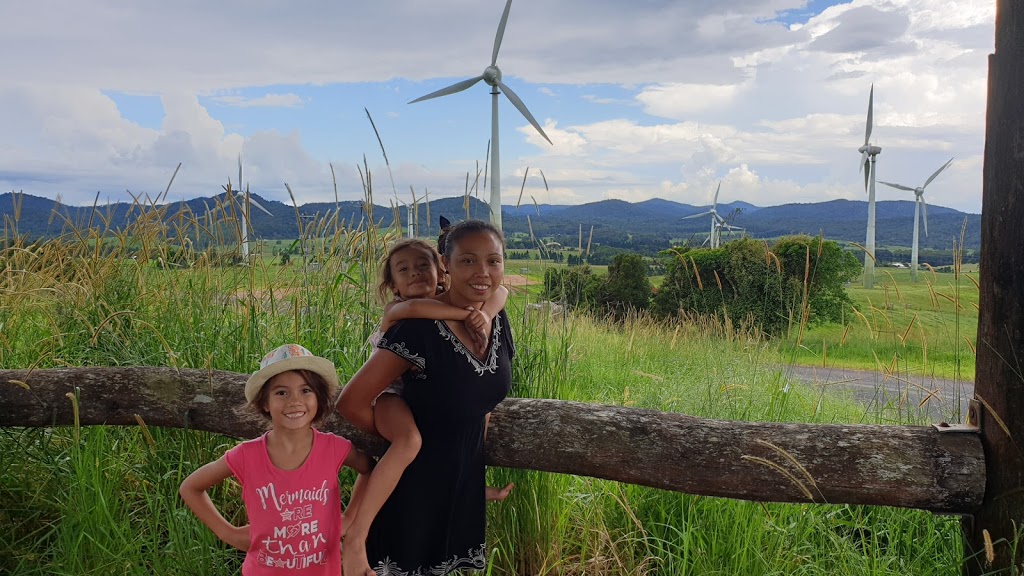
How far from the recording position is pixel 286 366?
7.66 feet

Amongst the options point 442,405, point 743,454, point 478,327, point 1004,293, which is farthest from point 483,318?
point 1004,293

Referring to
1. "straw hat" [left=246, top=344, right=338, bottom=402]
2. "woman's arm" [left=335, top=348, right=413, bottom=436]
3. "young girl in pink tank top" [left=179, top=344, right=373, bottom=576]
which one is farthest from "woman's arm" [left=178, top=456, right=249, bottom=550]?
"woman's arm" [left=335, top=348, right=413, bottom=436]

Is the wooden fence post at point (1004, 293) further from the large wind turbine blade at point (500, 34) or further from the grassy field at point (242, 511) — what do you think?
the large wind turbine blade at point (500, 34)

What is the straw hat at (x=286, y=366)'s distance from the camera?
2.33m

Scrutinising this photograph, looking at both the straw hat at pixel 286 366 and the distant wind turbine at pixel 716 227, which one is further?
the distant wind turbine at pixel 716 227

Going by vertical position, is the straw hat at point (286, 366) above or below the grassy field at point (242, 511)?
above

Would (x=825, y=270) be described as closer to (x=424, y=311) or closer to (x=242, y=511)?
(x=242, y=511)

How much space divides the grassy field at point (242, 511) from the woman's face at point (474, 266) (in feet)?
3.67

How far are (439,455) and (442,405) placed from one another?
198mm

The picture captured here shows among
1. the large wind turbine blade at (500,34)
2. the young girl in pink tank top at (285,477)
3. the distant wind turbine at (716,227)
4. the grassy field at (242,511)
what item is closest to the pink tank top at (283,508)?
the young girl in pink tank top at (285,477)

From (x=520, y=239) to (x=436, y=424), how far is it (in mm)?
1799

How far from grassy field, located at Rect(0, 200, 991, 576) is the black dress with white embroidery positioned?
0.41 metres

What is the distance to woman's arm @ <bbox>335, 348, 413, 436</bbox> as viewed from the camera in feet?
8.04

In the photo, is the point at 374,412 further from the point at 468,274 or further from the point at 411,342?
the point at 468,274
